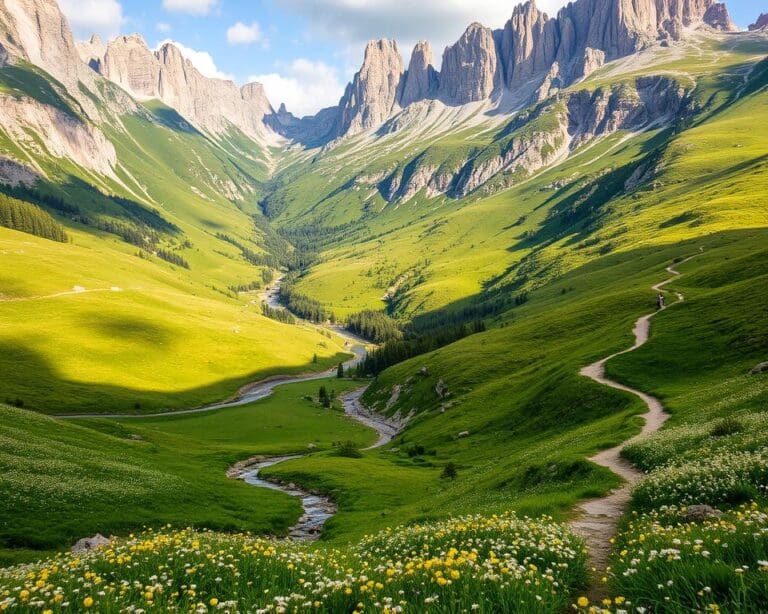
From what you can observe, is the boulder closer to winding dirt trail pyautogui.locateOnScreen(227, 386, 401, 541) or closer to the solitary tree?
winding dirt trail pyautogui.locateOnScreen(227, 386, 401, 541)

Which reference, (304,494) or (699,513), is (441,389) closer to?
(304,494)

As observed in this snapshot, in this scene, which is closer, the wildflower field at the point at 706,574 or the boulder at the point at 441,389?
the wildflower field at the point at 706,574

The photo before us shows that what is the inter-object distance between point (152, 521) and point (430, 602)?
122 ft

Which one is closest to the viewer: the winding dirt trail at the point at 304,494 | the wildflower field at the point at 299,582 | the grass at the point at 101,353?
the wildflower field at the point at 299,582

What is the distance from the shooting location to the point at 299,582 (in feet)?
31.9

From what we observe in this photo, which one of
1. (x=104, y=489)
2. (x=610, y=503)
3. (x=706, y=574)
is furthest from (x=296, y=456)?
(x=706, y=574)

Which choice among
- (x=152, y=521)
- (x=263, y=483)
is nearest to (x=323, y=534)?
(x=152, y=521)

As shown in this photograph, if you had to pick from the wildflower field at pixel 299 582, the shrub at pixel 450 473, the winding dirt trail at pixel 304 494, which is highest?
the wildflower field at pixel 299 582

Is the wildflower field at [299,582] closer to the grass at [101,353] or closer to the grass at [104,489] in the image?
the grass at [104,489]

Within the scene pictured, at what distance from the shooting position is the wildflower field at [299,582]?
7.57 m

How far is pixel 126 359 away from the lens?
15525cm

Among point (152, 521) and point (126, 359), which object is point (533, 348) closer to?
point (152, 521)

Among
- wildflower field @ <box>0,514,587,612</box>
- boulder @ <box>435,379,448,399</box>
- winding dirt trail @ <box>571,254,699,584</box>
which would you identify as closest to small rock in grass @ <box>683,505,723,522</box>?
winding dirt trail @ <box>571,254,699,584</box>

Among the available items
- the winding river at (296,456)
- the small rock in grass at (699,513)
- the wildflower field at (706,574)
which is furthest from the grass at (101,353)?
the wildflower field at (706,574)
